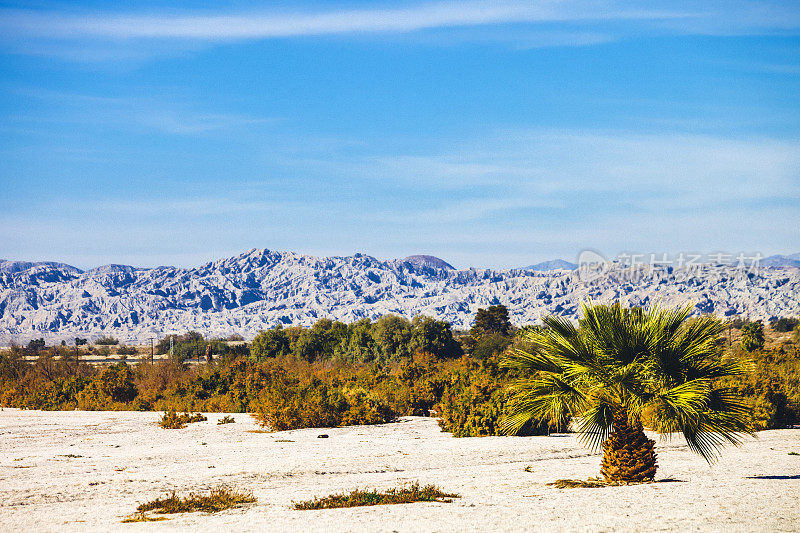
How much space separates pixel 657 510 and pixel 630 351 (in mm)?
2543

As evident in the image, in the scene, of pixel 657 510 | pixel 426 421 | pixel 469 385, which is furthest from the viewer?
pixel 426 421

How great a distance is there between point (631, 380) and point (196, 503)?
7038mm

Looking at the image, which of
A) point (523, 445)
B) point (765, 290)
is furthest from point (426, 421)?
point (765, 290)

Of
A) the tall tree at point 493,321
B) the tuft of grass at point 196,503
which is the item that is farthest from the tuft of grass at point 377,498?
the tall tree at point 493,321

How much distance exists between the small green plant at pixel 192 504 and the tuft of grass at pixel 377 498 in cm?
102

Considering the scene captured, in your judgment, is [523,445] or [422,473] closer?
[422,473]

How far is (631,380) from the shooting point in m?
12.5

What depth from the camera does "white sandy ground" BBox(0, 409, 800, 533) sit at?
10703 mm

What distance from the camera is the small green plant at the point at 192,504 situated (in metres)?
11.9

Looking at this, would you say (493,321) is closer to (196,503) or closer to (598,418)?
(598,418)

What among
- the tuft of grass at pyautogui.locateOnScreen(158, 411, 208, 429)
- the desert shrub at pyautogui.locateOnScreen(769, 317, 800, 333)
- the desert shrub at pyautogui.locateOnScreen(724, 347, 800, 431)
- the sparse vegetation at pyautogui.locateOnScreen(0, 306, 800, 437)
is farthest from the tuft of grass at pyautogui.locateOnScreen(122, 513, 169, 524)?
the desert shrub at pyautogui.locateOnScreen(769, 317, 800, 333)

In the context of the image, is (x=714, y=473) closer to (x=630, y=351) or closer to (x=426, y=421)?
(x=630, y=351)

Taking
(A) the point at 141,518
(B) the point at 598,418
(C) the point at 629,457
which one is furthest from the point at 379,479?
(A) the point at 141,518

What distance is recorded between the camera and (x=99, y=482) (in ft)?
50.3
